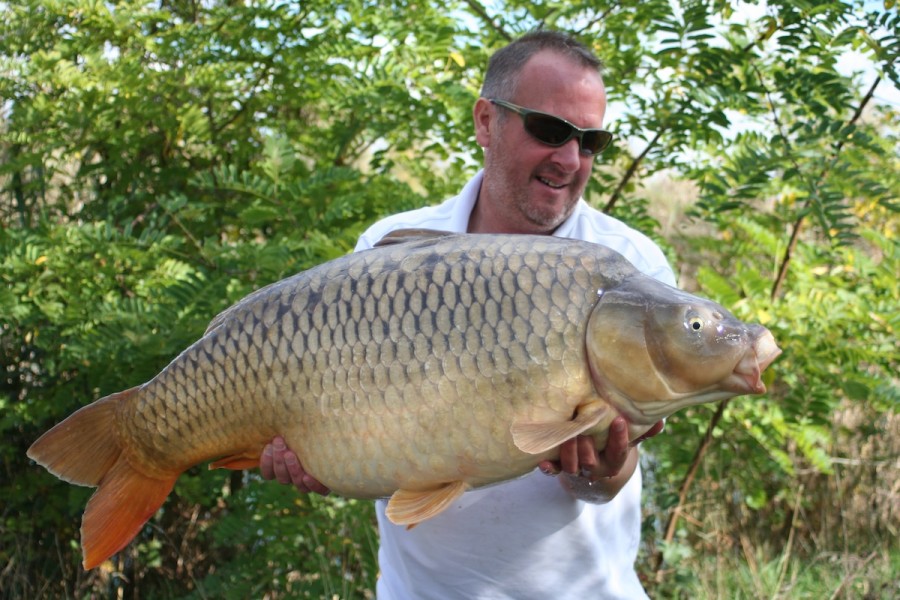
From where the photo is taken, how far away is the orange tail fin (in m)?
1.33

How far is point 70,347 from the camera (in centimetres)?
227

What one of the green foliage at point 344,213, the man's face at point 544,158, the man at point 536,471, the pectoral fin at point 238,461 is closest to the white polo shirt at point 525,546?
the man at point 536,471

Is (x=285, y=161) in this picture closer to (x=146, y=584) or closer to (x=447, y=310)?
(x=447, y=310)

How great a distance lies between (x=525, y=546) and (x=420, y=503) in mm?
296

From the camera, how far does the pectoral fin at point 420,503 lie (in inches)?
46.3

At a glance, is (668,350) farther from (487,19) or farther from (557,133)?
(487,19)

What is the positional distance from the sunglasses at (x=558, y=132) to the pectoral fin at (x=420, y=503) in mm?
678

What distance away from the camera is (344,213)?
7.63 ft

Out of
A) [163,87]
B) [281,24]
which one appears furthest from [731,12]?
[163,87]

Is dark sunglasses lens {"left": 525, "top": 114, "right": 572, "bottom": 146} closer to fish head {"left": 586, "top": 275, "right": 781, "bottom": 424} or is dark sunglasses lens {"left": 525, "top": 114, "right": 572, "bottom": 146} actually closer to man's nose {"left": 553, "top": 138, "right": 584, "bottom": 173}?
man's nose {"left": 553, "top": 138, "right": 584, "bottom": 173}

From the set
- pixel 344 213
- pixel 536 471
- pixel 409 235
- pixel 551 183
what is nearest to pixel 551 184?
pixel 551 183

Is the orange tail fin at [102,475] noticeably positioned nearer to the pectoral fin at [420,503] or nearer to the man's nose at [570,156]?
the pectoral fin at [420,503]

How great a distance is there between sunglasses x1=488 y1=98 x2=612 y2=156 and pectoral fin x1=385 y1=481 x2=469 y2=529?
678mm

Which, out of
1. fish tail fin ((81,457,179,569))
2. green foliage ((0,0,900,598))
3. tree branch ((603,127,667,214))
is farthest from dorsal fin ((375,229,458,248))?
tree branch ((603,127,667,214))
